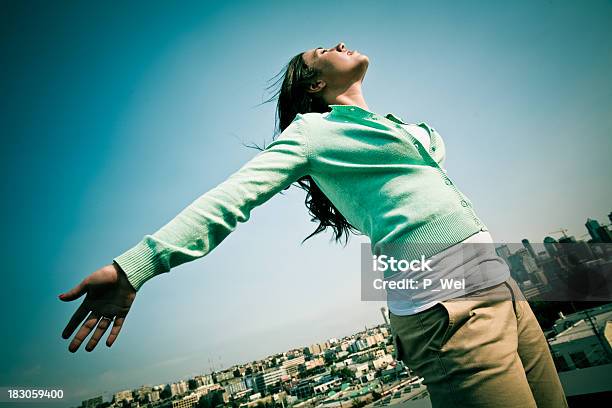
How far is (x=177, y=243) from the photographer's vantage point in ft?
1.80

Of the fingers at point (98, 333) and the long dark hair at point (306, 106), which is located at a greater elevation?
the long dark hair at point (306, 106)

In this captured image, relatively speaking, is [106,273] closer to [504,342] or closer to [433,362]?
[433,362]

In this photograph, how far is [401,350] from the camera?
0.78m

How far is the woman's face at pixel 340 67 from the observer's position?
1317mm

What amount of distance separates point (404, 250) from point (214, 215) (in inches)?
19.3

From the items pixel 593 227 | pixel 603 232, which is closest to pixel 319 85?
pixel 603 232

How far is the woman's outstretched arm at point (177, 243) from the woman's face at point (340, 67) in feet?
2.48

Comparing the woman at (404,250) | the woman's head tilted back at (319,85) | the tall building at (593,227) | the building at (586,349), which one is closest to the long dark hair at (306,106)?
the woman's head tilted back at (319,85)

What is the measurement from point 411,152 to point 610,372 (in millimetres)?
4352

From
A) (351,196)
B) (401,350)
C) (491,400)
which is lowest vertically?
(491,400)

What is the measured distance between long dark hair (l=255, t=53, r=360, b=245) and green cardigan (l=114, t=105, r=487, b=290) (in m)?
0.47

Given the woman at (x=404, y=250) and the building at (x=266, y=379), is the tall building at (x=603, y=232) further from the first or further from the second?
the building at (x=266, y=379)

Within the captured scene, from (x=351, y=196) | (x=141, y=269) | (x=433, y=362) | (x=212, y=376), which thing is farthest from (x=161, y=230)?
(x=212, y=376)

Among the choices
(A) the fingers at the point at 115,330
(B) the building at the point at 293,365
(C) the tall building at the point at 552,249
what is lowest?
(B) the building at the point at 293,365
